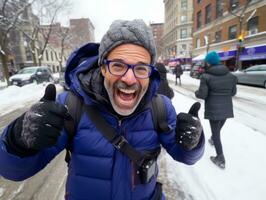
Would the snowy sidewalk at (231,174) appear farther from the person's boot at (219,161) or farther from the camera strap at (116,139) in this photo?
the camera strap at (116,139)

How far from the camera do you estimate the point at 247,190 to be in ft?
9.87

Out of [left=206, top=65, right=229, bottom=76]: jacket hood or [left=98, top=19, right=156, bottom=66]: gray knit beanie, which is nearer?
[left=98, top=19, right=156, bottom=66]: gray knit beanie

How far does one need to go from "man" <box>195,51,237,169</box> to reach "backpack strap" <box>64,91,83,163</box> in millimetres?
2935

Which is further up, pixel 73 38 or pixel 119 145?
pixel 73 38

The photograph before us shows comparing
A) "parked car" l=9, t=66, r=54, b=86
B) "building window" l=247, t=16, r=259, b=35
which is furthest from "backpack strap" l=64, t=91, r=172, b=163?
"building window" l=247, t=16, r=259, b=35

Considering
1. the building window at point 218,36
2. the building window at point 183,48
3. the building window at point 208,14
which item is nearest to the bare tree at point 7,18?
the building window at point 218,36

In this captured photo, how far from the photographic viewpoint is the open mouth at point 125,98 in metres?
1.36

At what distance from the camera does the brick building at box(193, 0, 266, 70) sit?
72.1 ft

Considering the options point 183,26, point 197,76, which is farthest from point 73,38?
point 183,26

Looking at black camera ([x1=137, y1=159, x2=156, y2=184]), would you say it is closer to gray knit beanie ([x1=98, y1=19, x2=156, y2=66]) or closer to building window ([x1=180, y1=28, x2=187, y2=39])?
gray knit beanie ([x1=98, y1=19, x2=156, y2=66])

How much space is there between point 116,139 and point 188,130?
477 mm

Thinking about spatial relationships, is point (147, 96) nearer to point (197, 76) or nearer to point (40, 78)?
point (40, 78)

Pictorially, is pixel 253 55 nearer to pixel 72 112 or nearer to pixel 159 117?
pixel 159 117

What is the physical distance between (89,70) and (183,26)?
68075mm
